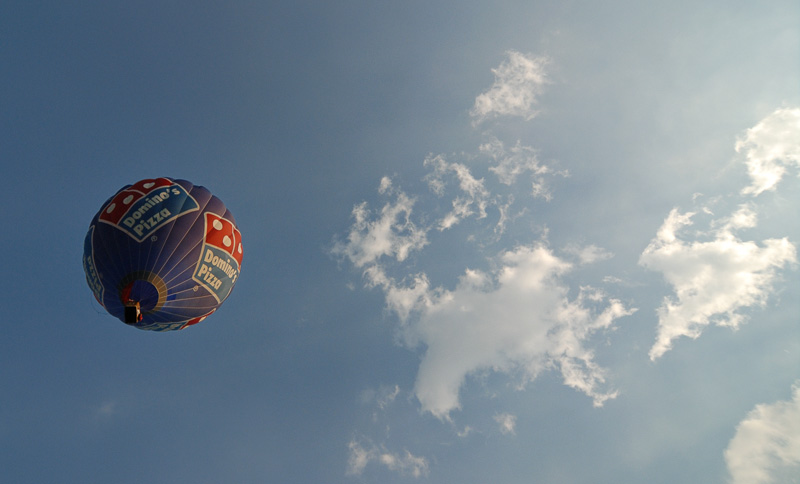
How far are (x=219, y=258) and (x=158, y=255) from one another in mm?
3274

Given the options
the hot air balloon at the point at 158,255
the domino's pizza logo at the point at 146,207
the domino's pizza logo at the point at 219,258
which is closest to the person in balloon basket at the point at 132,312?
the hot air balloon at the point at 158,255

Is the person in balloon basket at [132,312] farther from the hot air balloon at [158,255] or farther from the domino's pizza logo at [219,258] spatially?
the domino's pizza logo at [219,258]

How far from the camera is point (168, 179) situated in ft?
83.0

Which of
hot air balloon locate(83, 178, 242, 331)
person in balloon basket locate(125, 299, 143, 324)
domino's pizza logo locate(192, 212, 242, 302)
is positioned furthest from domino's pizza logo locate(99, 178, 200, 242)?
person in balloon basket locate(125, 299, 143, 324)

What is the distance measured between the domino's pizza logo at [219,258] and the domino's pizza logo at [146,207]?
1.73 m

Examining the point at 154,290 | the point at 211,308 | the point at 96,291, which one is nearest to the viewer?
the point at 154,290

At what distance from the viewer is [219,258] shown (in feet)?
79.0

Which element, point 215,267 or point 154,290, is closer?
point 154,290

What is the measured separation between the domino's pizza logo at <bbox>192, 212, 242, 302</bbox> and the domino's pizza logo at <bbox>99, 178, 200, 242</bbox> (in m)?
1.73

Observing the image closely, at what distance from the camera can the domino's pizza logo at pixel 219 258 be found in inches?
921

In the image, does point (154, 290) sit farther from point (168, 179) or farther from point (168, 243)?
point (168, 179)

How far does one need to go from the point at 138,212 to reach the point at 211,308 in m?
7.23

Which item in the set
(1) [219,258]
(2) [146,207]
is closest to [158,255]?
(2) [146,207]

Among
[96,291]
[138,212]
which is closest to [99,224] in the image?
[138,212]
